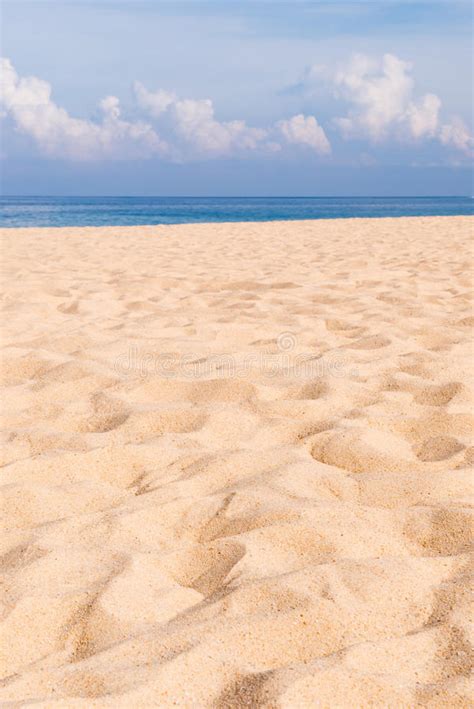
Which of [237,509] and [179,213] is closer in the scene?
[237,509]

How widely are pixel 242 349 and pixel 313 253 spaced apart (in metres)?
4.85

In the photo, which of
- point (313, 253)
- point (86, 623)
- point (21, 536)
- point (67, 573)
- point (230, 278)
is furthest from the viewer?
point (313, 253)

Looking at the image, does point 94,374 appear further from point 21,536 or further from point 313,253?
point 313,253

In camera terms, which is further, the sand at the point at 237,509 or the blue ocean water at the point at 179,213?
the blue ocean water at the point at 179,213

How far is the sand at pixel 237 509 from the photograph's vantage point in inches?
52.6

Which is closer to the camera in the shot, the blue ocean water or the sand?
the sand

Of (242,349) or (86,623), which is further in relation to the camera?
(242,349)

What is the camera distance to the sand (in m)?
1.33

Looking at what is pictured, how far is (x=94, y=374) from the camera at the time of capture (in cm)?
307

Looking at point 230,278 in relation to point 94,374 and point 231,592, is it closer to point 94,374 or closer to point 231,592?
point 94,374

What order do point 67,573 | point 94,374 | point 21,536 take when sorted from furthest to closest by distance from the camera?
1. point 94,374
2. point 21,536
3. point 67,573

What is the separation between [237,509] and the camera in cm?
195

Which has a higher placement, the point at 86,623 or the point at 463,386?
the point at 463,386

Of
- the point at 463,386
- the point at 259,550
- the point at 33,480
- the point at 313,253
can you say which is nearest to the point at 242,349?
the point at 463,386
